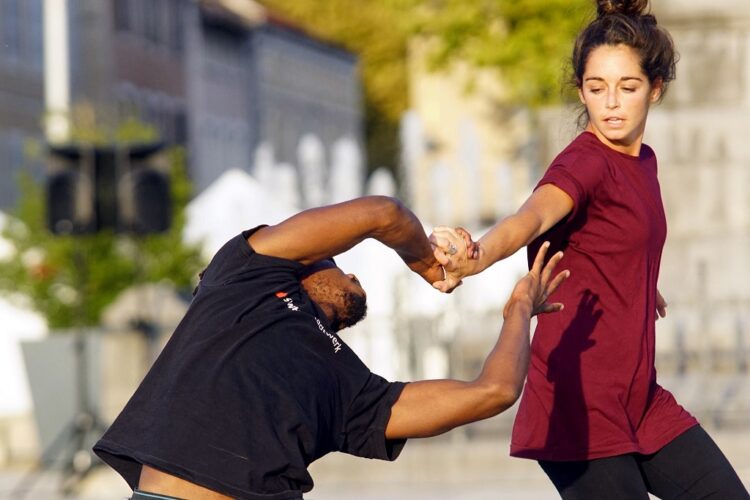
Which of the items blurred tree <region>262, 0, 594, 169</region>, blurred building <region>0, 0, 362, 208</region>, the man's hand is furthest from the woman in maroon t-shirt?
blurred tree <region>262, 0, 594, 169</region>

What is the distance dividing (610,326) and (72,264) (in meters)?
15.0

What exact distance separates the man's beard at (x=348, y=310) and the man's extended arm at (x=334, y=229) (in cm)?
19

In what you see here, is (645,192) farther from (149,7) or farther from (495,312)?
(149,7)

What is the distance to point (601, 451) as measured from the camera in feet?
18.0

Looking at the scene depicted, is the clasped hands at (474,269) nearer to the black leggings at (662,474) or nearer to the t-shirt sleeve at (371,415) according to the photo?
the t-shirt sleeve at (371,415)

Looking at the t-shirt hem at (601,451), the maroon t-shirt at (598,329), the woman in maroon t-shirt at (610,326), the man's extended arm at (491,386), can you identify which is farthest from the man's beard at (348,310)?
the t-shirt hem at (601,451)

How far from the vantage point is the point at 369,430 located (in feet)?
16.5

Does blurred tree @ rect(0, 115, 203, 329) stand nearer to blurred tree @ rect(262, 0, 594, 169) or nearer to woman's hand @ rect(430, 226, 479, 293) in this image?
blurred tree @ rect(262, 0, 594, 169)

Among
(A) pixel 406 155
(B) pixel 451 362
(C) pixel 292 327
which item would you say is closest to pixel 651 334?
(C) pixel 292 327

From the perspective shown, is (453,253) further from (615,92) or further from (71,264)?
(71,264)

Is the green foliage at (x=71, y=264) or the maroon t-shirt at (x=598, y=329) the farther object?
the green foliage at (x=71, y=264)

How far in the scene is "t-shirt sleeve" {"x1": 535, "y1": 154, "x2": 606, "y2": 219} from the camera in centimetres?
536

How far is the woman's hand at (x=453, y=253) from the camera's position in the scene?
17.2ft

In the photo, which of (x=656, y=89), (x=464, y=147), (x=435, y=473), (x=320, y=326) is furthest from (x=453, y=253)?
(x=464, y=147)
